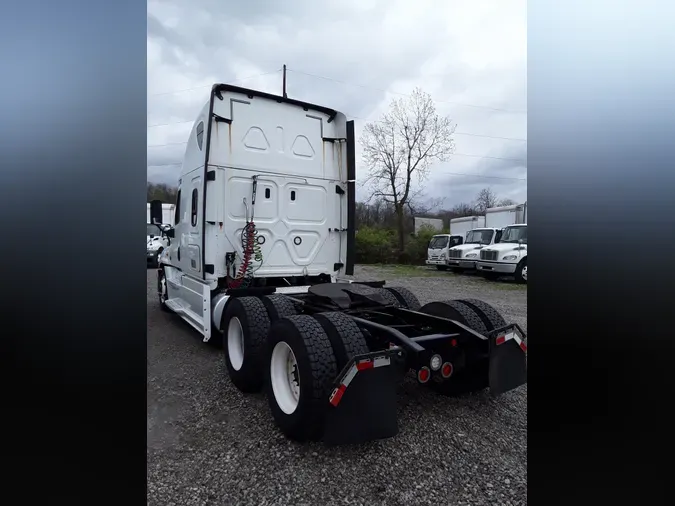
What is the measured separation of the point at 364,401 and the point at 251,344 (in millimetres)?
1451

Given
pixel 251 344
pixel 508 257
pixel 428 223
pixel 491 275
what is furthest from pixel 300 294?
pixel 428 223

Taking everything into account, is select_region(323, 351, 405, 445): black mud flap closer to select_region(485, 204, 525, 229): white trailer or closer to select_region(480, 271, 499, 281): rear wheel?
select_region(480, 271, 499, 281): rear wheel

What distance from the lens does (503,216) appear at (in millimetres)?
17516

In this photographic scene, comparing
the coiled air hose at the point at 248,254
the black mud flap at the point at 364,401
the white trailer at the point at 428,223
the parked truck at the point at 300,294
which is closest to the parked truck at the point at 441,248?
the white trailer at the point at 428,223

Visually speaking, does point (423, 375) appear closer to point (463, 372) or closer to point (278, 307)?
point (463, 372)

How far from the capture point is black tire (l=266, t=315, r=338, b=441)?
97.6 inches

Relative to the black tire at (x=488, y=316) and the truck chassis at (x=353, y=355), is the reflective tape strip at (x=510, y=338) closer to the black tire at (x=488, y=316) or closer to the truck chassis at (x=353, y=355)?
the truck chassis at (x=353, y=355)

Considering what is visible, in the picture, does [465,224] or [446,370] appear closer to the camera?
[446,370]

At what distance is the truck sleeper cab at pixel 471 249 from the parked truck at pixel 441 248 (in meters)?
1.09

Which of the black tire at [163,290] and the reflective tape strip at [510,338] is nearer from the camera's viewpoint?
the reflective tape strip at [510,338]

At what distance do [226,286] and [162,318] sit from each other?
9.54ft

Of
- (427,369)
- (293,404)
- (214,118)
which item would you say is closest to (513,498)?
(427,369)

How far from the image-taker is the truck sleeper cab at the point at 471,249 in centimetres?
1482

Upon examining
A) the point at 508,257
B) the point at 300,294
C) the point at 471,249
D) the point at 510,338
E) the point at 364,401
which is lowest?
the point at 364,401
